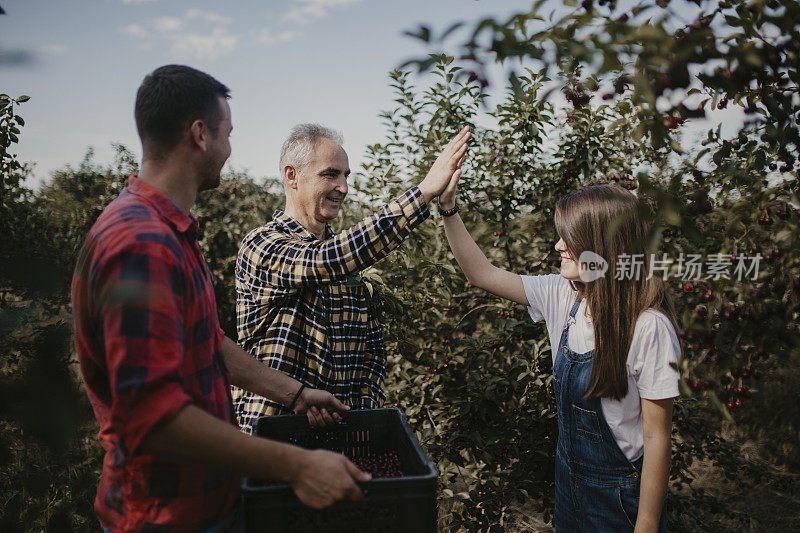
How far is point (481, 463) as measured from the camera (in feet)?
9.92

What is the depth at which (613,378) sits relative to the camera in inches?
64.1

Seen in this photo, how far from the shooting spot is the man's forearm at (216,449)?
966 millimetres

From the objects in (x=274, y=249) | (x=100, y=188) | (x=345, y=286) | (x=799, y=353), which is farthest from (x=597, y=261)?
(x=100, y=188)

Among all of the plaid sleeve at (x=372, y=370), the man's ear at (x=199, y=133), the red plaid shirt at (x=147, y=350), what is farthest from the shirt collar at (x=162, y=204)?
the plaid sleeve at (x=372, y=370)

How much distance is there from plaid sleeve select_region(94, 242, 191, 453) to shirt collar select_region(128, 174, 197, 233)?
0.17 metres

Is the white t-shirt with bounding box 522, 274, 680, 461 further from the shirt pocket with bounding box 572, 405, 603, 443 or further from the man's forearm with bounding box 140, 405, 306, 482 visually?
the man's forearm with bounding box 140, 405, 306, 482

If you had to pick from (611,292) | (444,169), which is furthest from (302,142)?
(611,292)

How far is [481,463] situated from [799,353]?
7.37 ft

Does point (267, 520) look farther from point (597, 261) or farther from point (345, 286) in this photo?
point (597, 261)

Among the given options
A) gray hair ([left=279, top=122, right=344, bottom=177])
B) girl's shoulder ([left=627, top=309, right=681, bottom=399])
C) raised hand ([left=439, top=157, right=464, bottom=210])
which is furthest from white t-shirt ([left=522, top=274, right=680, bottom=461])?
gray hair ([left=279, top=122, right=344, bottom=177])

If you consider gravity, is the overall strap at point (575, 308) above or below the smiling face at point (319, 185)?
below

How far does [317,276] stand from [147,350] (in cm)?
78

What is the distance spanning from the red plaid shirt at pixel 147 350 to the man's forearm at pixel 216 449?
0.08ft

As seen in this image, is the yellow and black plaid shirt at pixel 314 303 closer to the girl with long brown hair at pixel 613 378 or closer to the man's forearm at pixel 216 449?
the girl with long brown hair at pixel 613 378
